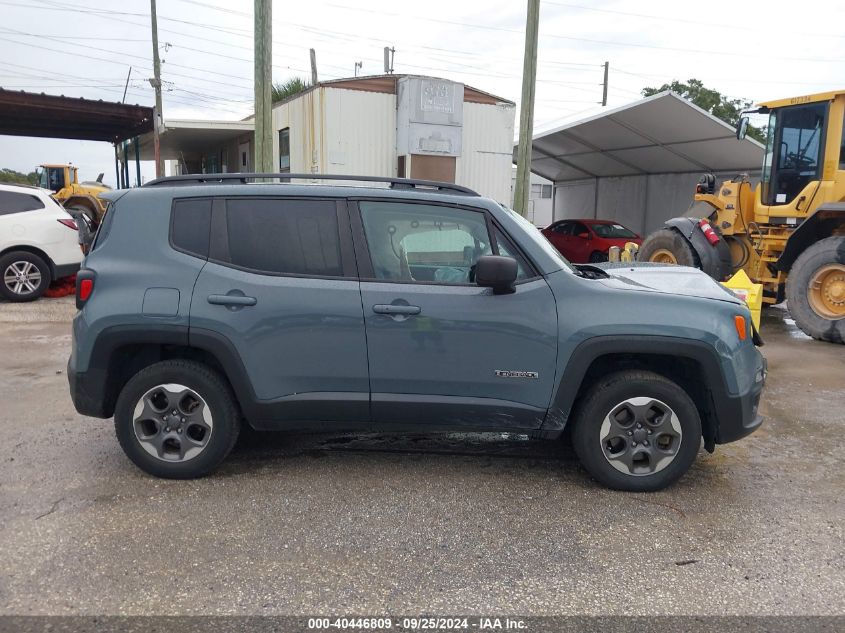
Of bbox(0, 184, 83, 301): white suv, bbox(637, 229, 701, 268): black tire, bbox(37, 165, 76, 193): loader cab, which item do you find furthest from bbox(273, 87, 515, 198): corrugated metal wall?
bbox(37, 165, 76, 193): loader cab

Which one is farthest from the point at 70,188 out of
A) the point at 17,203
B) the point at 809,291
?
the point at 809,291

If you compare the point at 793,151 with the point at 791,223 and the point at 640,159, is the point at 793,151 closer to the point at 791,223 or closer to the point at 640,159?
the point at 791,223

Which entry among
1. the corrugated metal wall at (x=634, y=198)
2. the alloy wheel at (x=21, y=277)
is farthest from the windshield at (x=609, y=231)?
the alloy wheel at (x=21, y=277)

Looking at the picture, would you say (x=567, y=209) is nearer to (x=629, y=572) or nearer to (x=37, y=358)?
(x=37, y=358)

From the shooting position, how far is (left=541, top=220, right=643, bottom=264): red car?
17.3 m

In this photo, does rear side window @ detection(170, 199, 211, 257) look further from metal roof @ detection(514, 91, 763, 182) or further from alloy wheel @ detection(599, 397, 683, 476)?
metal roof @ detection(514, 91, 763, 182)

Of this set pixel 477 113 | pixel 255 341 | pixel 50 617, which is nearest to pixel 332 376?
pixel 255 341

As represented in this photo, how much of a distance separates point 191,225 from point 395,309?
1.32m

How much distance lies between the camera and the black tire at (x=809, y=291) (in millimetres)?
8523

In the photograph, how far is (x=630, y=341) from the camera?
151 inches

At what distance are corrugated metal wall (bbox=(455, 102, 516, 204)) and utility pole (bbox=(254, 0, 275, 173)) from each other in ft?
17.5

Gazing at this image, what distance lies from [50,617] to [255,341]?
165 cm

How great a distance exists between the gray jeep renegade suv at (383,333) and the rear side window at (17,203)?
25.6 feet

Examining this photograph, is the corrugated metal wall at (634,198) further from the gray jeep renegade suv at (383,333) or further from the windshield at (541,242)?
the gray jeep renegade suv at (383,333)
